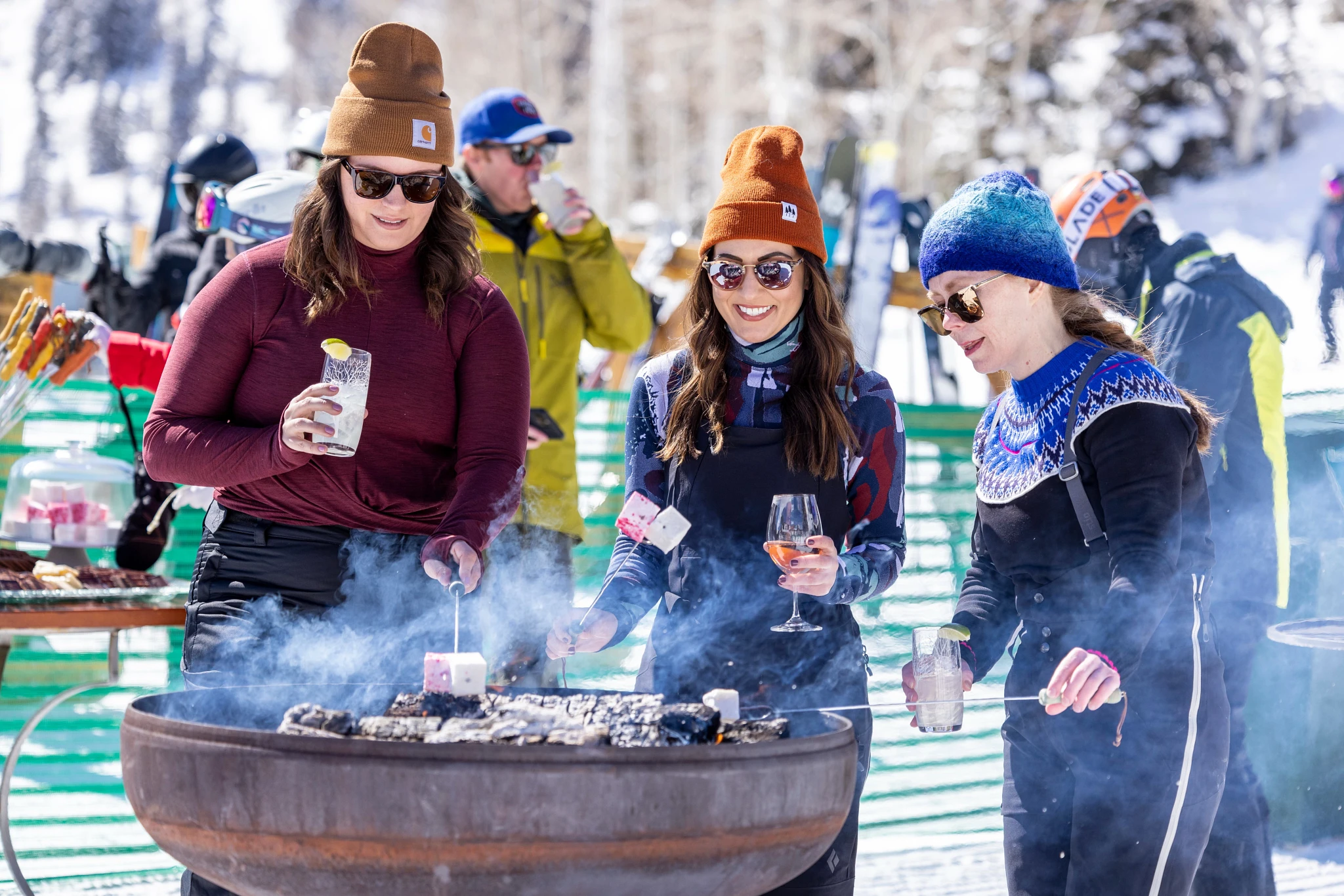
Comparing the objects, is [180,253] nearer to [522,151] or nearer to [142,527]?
[142,527]

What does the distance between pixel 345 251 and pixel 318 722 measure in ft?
3.46

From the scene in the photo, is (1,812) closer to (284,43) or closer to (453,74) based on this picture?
(453,74)

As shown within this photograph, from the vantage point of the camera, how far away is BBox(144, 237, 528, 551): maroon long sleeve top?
2.59 meters

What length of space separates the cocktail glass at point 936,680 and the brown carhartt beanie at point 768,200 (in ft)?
2.85

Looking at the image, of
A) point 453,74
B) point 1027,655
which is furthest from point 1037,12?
point 1027,655

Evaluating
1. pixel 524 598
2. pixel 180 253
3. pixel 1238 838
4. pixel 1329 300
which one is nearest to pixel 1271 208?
pixel 1329 300

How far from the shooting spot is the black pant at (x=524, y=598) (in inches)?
137

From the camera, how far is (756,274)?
2764mm

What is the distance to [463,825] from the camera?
1805mm

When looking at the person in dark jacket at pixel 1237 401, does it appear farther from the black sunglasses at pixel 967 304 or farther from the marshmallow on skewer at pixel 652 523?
the marshmallow on skewer at pixel 652 523

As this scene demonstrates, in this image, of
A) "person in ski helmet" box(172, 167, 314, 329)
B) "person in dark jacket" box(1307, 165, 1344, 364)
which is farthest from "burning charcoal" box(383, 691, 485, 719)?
"person in dark jacket" box(1307, 165, 1344, 364)

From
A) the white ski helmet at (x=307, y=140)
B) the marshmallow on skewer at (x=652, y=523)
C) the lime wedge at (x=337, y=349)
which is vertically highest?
the white ski helmet at (x=307, y=140)

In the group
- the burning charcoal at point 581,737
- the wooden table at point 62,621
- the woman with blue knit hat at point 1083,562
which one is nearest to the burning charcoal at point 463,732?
the burning charcoal at point 581,737

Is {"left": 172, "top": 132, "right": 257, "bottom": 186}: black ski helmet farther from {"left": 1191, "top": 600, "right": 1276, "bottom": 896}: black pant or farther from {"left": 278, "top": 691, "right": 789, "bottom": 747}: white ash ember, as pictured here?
{"left": 1191, "top": 600, "right": 1276, "bottom": 896}: black pant
